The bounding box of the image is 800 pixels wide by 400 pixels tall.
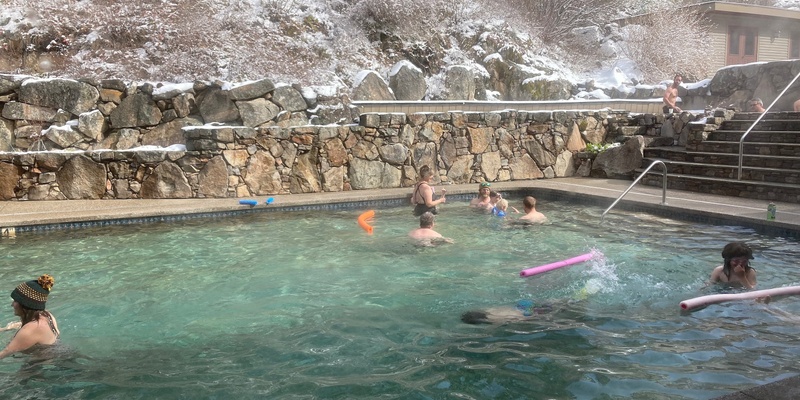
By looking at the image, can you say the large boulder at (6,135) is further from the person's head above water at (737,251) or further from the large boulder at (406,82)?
the person's head above water at (737,251)

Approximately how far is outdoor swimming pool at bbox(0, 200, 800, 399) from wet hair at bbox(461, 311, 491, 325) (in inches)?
3.3

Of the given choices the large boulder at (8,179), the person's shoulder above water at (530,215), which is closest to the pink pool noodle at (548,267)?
the person's shoulder above water at (530,215)

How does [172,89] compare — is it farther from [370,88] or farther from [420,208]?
[420,208]

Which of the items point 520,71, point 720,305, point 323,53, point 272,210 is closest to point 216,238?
point 272,210

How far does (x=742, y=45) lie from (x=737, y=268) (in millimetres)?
19461

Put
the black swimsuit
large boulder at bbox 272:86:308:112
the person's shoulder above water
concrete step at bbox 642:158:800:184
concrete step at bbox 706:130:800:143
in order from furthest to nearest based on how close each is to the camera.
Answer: large boulder at bbox 272:86:308:112
concrete step at bbox 706:130:800:143
concrete step at bbox 642:158:800:184
the black swimsuit
the person's shoulder above water

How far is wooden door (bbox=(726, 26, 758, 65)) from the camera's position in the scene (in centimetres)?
2100

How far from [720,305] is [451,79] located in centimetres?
1035

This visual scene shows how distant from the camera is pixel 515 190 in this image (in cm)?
1123

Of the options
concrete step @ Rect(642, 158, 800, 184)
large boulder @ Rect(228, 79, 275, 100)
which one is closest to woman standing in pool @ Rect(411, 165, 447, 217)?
large boulder @ Rect(228, 79, 275, 100)

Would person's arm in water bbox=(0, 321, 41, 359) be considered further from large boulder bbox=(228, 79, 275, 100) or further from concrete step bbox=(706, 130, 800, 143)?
concrete step bbox=(706, 130, 800, 143)

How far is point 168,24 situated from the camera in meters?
13.8

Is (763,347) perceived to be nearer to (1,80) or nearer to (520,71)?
(1,80)

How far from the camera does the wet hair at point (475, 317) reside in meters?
4.62
